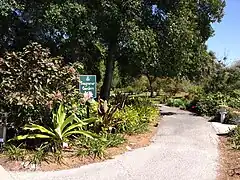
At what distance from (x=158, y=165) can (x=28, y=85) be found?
139 inches

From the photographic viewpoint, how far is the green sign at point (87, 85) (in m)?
10.1

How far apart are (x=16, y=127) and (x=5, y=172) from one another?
6.37 feet

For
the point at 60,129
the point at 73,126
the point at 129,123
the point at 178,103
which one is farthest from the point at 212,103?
the point at 60,129

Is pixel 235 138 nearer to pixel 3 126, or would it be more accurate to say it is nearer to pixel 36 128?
pixel 36 128

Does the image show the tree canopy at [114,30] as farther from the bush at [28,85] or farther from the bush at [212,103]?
the bush at [28,85]

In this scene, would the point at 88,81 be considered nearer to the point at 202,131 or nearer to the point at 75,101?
the point at 75,101

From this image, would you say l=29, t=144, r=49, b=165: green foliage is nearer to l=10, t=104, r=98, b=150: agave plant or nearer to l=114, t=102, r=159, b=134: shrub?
l=10, t=104, r=98, b=150: agave plant

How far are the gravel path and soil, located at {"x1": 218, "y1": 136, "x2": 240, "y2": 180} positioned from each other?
0.17 meters

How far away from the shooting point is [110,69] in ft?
70.0

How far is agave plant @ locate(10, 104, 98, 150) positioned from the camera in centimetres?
872

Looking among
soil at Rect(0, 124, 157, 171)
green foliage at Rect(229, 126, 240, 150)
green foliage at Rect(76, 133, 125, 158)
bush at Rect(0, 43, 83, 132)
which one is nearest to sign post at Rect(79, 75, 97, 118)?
bush at Rect(0, 43, 83, 132)

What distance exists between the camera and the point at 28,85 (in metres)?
8.97

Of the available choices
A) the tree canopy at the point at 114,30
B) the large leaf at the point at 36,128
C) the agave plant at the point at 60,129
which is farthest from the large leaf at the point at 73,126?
the tree canopy at the point at 114,30

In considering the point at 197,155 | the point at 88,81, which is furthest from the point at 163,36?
the point at 197,155
